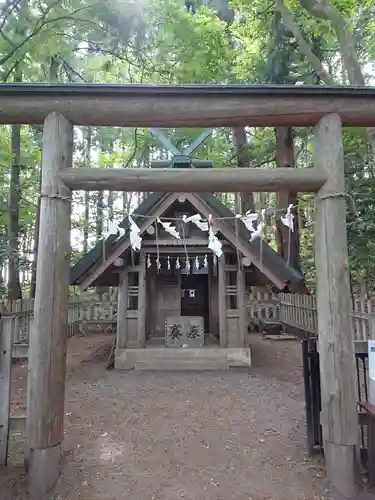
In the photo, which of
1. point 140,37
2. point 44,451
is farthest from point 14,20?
point 44,451

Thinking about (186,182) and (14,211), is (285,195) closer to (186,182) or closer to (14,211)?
(14,211)

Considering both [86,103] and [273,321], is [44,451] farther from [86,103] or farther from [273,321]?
[273,321]

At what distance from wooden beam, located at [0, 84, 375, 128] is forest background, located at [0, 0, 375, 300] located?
2.23 meters

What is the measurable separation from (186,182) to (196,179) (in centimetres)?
12

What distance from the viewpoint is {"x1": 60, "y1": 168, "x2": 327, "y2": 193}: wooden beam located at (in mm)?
4082

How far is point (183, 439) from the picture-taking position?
4.87 m

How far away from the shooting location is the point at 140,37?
10.3 metres

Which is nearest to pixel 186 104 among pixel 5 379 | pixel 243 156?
pixel 5 379

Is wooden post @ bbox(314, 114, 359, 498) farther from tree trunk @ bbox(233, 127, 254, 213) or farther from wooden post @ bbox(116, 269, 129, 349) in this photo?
tree trunk @ bbox(233, 127, 254, 213)

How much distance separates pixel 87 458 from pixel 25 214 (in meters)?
Answer: 14.1

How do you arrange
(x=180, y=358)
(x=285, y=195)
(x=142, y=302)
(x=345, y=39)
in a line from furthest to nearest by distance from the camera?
(x=285, y=195) < (x=142, y=302) < (x=345, y=39) < (x=180, y=358)

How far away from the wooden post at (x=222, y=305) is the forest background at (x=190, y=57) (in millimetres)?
2955

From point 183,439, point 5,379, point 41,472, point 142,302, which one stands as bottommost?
point 183,439

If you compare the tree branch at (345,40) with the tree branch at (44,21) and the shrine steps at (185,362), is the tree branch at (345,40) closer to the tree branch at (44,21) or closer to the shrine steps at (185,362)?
the tree branch at (44,21)
